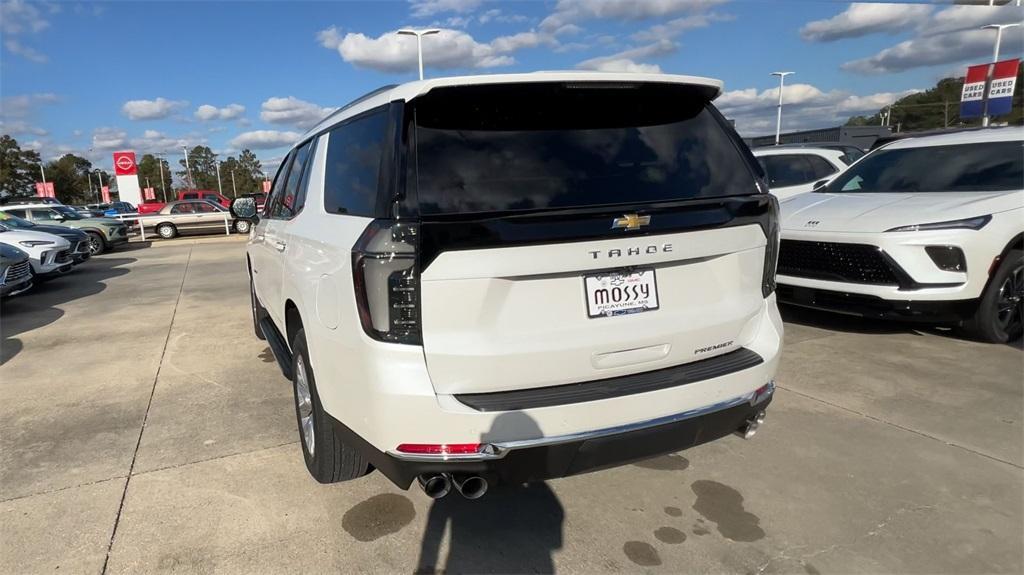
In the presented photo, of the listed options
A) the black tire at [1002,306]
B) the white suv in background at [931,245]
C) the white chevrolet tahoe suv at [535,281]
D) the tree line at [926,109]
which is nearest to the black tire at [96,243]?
the white chevrolet tahoe suv at [535,281]

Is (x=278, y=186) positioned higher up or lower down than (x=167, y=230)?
higher up

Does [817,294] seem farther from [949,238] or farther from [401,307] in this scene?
[401,307]

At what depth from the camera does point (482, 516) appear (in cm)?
284

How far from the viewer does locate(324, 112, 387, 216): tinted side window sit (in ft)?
7.58

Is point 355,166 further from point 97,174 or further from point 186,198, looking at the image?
point 97,174

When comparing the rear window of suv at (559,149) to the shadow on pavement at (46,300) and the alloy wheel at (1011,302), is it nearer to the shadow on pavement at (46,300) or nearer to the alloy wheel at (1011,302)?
the alloy wheel at (1011,302)

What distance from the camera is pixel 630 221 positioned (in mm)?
2260

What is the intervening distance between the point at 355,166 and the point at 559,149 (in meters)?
0.88

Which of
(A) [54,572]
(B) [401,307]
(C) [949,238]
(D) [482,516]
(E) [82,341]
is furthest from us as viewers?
(E) [82,341]

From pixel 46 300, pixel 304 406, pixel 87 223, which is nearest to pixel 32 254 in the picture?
pixel 46 300

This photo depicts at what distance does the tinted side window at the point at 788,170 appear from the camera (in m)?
9.02

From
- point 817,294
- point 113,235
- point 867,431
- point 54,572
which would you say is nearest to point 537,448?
point 54,572

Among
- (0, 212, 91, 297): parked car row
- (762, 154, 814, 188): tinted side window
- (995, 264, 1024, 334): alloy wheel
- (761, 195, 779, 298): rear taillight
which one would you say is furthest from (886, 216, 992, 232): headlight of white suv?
(0, 212, 91, 297): parked car row

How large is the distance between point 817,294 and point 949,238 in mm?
1047
